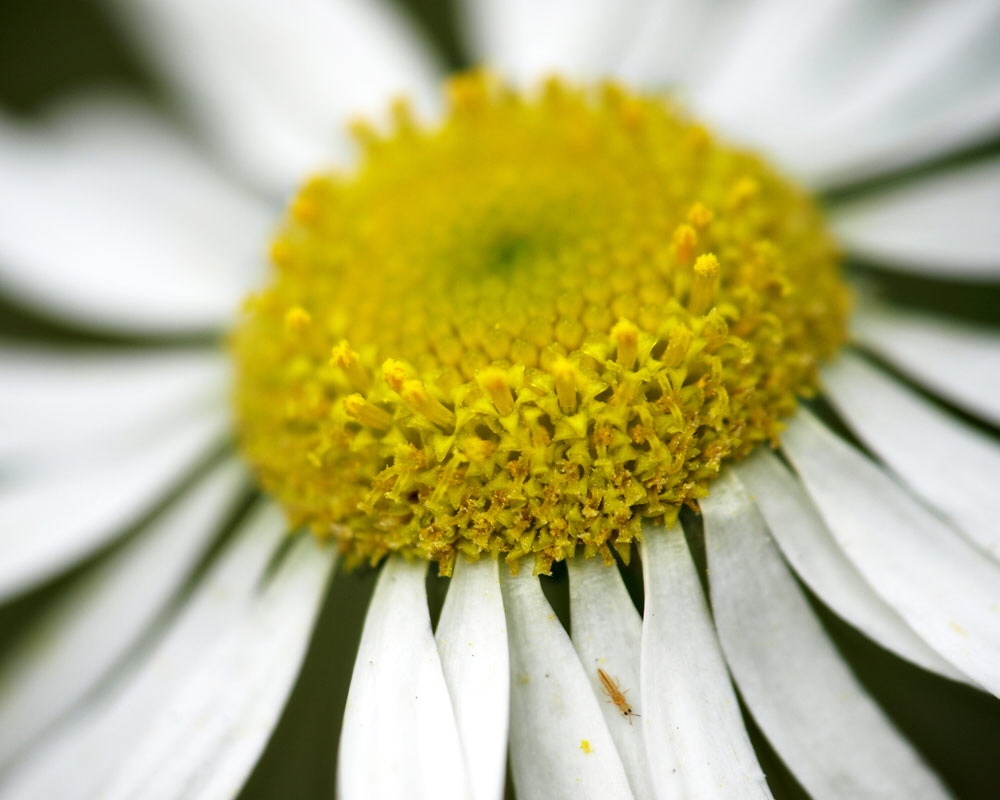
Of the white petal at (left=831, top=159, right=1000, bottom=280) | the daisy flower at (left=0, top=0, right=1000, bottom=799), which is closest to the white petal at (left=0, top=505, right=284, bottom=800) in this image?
the daisy flower at (left=0, top=0, right=1000, bottom=799)

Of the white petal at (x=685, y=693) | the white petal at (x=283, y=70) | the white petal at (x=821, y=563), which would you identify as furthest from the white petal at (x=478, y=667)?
the white petal at (x=283, y=70)

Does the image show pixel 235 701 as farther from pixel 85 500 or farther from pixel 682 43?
pixel 682 43

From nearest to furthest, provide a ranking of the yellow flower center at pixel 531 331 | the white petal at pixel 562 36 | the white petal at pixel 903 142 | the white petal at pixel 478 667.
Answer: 1. the white petal at pixel 478 667
2. the yellow flower center at pixel 531 331
3. the white petal at pixel 903 142
4. the white petal at pixel 562 36

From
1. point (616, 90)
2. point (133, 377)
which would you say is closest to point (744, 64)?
point (616, 90)

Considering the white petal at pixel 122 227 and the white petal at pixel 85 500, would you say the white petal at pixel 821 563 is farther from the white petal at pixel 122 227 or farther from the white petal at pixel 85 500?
the white petal at pixel 122 227

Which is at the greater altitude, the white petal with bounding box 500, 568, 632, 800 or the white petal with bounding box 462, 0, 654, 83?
the white petal with bounding box 462, 0, 654, 83

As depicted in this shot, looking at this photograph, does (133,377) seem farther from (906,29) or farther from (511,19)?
(906,29)

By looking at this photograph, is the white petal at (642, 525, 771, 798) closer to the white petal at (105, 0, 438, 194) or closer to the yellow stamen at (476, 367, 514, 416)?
the yellow stamen at (476, 367, 514, 416)
